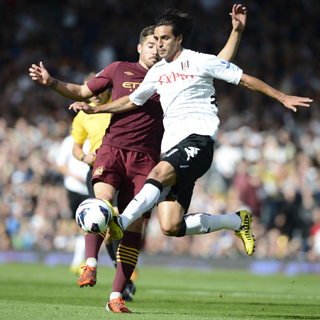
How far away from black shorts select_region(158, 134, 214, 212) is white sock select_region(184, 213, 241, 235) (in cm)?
51

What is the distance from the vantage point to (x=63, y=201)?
16.5 metres

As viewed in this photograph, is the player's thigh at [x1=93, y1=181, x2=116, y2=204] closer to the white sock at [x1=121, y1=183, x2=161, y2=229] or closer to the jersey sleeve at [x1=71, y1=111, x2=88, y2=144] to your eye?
the white sock at [x1=121, y1=183, x2=161, y2=229]

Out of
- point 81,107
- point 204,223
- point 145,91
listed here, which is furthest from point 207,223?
point 81,107

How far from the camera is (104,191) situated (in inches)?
253

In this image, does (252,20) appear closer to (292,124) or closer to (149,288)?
(292,124)

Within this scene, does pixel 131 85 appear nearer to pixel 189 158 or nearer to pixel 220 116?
pixel 189 158

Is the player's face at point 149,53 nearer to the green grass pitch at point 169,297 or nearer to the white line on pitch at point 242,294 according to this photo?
the green grass pitch at point 169,297

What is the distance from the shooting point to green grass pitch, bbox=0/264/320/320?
234 inches

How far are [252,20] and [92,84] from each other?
1637 cm

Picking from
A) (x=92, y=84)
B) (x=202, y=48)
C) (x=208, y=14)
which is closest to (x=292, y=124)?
(x=202, y=48)

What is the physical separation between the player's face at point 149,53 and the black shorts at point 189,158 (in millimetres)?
1233

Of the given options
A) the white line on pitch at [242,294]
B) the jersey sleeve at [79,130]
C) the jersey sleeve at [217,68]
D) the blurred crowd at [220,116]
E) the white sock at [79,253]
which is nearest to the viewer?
the jersey sleeve at [217,68]

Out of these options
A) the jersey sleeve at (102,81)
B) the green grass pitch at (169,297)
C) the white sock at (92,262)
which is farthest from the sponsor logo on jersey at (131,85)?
the green grass pitch at (169,297)

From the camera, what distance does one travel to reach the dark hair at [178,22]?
21.4ft
